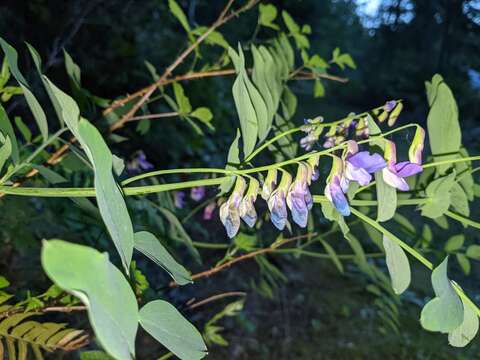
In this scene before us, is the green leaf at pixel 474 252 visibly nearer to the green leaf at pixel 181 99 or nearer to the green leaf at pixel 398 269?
the green leaf at pixel 398 269

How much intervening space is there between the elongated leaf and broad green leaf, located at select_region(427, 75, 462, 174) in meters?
0.35

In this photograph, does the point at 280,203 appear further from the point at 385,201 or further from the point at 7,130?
the point at 7,130

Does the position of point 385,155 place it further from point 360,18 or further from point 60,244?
point 360,18

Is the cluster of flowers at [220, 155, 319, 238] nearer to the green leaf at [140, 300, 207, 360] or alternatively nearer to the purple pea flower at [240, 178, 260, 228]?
the purple pea flower at [240, 178, 260, 228]

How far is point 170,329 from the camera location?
306 mm

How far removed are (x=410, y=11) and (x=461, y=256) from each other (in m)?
9.98

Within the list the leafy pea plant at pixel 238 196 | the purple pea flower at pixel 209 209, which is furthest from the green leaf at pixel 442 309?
the purple pea flower at pixel 209 209

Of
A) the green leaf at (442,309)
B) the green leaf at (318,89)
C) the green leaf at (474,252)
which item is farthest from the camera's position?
the green leaf at (318,89)

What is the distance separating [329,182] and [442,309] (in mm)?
123

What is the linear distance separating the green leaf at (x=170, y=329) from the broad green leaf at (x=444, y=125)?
328 mm

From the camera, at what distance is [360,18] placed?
13.8 m

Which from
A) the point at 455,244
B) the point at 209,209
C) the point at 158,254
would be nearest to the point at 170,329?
the point at 158,254

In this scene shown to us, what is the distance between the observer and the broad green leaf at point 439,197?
473 millimetres

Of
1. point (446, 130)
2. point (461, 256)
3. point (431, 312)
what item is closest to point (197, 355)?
point (431, 312)
